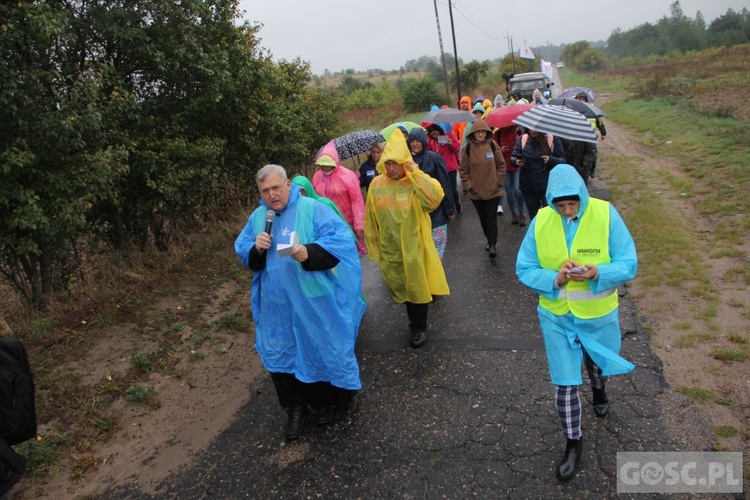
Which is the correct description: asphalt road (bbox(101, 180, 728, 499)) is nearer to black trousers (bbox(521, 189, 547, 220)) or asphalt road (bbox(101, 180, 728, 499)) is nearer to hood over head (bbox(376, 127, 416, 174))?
hood over head (bbox(376, 127, 416, 174))

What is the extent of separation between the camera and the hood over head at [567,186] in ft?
9.01

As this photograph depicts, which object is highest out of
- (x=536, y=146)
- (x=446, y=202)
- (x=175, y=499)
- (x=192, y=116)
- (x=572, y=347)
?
(x=192, y=116)

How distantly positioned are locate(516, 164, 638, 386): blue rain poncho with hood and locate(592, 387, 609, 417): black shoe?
543mm

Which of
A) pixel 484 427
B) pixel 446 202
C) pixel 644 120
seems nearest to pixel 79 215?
pixel 446 202

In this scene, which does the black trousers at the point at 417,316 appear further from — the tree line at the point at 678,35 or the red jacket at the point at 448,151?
the tree line at the point at 678,35

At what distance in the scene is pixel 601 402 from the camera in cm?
333

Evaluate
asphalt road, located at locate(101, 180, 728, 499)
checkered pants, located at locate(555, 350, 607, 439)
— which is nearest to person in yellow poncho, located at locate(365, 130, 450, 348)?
asphalt road, located at locate(101, 180, 728, 499)

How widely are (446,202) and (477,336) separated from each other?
155 cm

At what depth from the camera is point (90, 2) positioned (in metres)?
5.52

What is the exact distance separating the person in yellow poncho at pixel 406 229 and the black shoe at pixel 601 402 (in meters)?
1.63

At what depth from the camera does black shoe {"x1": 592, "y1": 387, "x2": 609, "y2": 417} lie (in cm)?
330

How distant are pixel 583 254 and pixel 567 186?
394 millimetres

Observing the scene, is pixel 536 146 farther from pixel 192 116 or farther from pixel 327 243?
pixel 192 116

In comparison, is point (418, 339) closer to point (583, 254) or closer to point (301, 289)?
point (301, 289)
